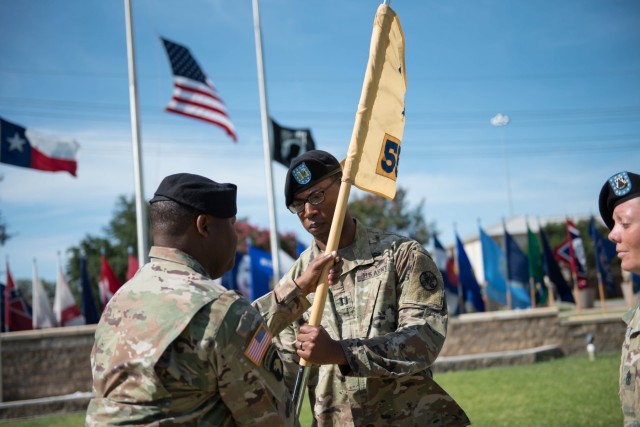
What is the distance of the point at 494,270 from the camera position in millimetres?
21125

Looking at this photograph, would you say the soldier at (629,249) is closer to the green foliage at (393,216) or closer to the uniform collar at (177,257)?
the uniform collar at (177,257)

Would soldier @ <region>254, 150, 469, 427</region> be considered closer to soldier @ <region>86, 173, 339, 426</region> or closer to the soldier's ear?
soldier @ <region>86, 173, 339, 426</region>

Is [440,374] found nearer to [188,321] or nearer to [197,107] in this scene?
[197,107]

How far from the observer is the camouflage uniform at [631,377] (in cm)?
265

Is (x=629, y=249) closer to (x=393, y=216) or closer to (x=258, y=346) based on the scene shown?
(x=258, y=346)

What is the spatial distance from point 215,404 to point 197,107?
470 inches

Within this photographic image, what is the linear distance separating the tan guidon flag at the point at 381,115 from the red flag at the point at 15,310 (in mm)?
16908

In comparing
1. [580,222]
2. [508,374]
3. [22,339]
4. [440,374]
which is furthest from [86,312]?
[580,222]

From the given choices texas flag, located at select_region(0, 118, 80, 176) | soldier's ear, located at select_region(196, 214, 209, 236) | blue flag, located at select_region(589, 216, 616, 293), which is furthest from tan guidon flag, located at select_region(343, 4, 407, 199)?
blue flag, located at select_region(589, 216, 616, 293)

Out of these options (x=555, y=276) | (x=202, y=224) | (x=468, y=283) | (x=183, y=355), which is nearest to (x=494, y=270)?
(x=468, y=283)

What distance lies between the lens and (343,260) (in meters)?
3.37

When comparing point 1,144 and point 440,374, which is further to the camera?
point 440,374

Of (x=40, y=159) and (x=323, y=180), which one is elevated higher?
(x=40, y=159)

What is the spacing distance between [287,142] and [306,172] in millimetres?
12886
